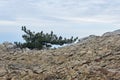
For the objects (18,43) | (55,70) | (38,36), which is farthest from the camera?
(38,36)

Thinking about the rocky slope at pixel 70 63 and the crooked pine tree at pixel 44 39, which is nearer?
the rocky slope at pixel 70 63

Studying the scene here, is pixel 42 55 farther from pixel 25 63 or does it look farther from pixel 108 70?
pixel 108 70

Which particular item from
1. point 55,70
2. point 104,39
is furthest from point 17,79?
point 104,39

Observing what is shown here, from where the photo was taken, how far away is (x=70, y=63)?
15.7 metres

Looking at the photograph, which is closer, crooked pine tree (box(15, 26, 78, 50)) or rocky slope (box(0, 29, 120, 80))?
rocky slope (box(0, 29, 120, 80))

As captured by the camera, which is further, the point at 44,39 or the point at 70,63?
the point at 44,39

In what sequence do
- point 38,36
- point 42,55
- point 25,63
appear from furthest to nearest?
point 38,36
point 42,55
point 25,63

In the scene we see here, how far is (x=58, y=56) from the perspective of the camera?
698 inches

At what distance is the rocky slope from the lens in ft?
45.6

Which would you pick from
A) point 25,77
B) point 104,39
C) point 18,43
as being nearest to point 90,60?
point 25,77

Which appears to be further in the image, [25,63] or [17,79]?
[25,63]

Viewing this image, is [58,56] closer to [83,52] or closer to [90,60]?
[83,52]

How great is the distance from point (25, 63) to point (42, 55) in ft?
4.71

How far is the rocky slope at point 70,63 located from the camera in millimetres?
13906
